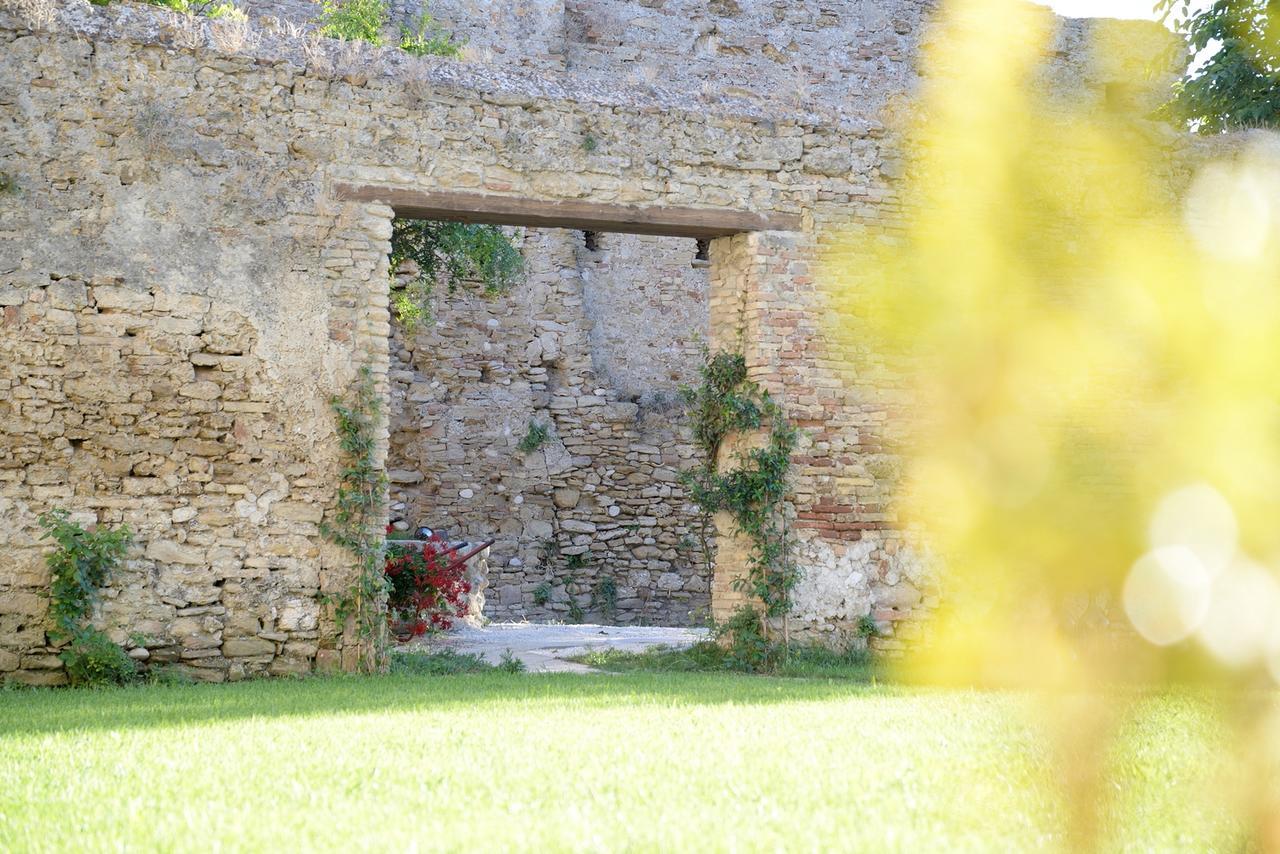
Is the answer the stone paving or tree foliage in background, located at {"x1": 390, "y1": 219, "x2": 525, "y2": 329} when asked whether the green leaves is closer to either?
the stone paving

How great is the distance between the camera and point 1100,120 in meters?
10.8

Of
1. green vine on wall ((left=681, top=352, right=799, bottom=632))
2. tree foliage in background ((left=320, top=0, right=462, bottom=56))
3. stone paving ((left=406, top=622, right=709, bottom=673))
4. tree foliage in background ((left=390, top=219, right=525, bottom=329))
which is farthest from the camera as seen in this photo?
tree foliage in background ((left=320, top=0, right=462, bottom=56))

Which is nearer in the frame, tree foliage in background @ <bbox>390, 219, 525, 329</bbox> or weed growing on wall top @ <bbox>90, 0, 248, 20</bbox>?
weed growing on wall top @ <bbox>90, 0, 248, 20</bbox>

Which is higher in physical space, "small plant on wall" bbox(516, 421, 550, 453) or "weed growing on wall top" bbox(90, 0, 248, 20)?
"weed growing on wall top" bbox(90, 0, 248, 20)

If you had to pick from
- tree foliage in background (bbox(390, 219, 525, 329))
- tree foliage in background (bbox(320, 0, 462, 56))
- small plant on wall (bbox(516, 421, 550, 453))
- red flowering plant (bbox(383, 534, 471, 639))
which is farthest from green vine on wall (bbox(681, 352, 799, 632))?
tree foliage in background (bbox(320, 0, 462, 56))

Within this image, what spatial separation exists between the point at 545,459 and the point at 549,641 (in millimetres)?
4665

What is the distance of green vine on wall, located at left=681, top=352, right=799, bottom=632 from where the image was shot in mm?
9258

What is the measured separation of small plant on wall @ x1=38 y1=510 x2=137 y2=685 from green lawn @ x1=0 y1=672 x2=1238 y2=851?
3.18 feet

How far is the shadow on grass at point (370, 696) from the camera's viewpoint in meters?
6.41

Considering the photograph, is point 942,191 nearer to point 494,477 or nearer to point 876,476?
point 876,476

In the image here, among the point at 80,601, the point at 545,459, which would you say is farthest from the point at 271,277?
the point at 545,459

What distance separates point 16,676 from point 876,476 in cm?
556

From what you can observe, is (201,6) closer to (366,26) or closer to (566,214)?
(366,26)

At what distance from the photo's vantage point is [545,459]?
15547mm
